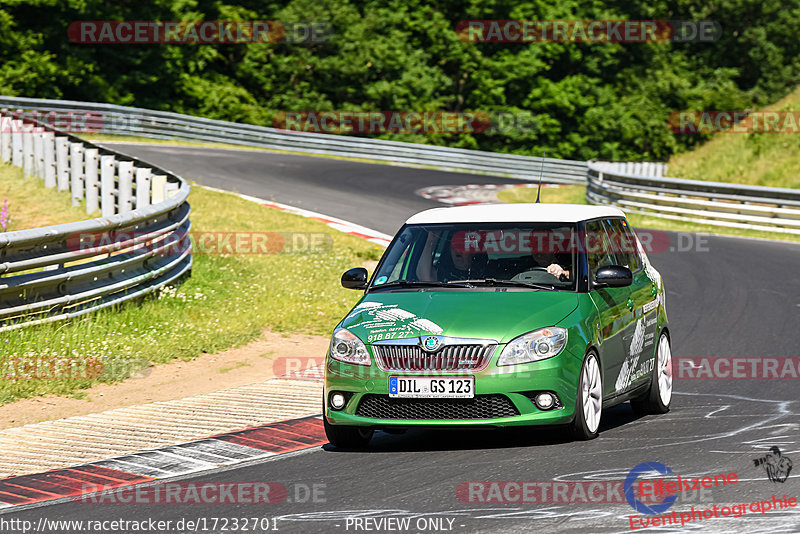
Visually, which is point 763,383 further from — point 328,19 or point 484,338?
point 328,19

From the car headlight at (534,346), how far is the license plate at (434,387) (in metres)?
0.27

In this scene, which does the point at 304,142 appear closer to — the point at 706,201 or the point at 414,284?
the point at 706,201

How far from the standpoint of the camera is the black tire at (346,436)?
26.5ft

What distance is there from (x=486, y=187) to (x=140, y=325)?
77.4 feet

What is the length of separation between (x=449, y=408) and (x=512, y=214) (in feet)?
6.77

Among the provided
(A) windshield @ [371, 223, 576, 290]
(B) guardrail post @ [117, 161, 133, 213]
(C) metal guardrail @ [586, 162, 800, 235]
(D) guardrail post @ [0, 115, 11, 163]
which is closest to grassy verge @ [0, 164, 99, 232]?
(D) guardrail post @ [0, 115, 11, 163]

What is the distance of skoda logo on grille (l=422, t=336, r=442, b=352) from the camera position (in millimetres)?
7594

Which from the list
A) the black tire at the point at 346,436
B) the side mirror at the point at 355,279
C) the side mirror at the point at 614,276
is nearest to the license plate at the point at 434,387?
the black tire at the point at 346,436

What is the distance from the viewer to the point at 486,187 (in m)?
35.5

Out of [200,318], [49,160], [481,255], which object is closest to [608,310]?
[481,255]

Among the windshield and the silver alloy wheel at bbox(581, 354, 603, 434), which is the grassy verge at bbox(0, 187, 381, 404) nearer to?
the windshield

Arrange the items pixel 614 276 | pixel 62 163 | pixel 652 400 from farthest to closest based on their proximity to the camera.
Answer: pixel 62 163 < pixel 652 400 < pixel 614 276

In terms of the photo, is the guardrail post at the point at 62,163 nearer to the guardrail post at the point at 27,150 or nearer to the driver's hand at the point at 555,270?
the guardrail post at the point at 27,150

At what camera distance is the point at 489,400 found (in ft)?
25.0
